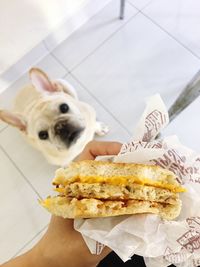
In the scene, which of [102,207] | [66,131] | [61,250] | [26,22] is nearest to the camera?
[102,207]

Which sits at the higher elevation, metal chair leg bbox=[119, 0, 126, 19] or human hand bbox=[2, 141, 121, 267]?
metal chair leg bbox=[119, 0, 126, 19]

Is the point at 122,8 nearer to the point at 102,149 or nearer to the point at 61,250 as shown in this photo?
the point at 102,149

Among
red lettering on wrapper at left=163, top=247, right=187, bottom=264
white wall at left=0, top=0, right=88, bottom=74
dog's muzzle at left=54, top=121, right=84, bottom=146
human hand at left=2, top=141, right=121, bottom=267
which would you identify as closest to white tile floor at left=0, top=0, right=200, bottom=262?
white wall at left=0, top=0, right=88, bottom=74

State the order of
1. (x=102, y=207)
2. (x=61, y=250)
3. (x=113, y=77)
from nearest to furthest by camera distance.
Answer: (x=102, y=207), (x=61, y=250), (x=113, y=77)

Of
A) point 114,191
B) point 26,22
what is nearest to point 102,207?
point 114,191

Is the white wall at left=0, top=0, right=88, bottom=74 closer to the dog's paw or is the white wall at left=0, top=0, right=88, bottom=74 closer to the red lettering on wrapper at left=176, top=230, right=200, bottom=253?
the dog's paw
